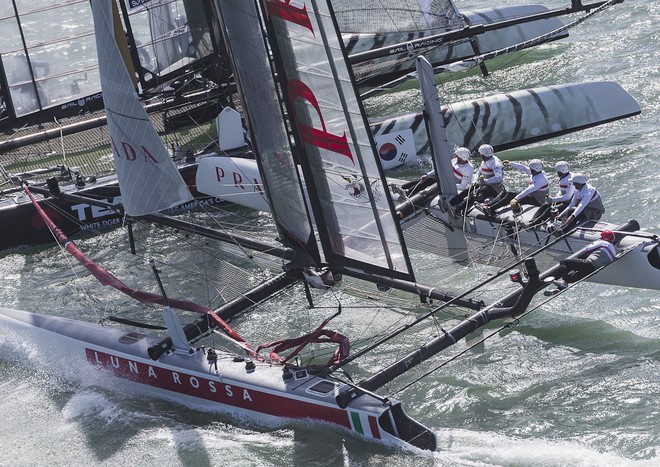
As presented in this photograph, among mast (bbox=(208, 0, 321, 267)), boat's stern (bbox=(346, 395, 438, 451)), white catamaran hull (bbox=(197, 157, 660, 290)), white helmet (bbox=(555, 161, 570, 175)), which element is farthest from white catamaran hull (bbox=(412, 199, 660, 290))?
boat's stern (bbox=(346, 395, 438, 451))

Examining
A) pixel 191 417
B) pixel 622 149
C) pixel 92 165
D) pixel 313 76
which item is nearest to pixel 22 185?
pixel 92 165

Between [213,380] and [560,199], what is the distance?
393cm

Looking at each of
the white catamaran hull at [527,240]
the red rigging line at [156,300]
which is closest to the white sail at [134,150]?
the red rigging line at [156,300]

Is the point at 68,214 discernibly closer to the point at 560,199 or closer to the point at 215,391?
the point at 215,391

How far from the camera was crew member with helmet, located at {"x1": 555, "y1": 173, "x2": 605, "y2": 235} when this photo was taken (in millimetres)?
9711

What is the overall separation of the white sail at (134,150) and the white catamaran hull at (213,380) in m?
1.24

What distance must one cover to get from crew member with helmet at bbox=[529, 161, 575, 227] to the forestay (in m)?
2.61

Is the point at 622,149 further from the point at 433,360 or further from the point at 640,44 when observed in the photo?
the point at 433,360

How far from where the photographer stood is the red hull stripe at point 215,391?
311 inches

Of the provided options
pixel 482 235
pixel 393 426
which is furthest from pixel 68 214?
pixel 393 426

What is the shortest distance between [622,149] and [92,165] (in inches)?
281

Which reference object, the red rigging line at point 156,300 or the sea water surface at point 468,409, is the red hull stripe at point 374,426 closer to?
the sea water surface at point 468,409

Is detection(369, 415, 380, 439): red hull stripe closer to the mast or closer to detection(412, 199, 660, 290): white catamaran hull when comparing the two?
the mast

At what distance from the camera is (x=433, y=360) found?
28.6ft
